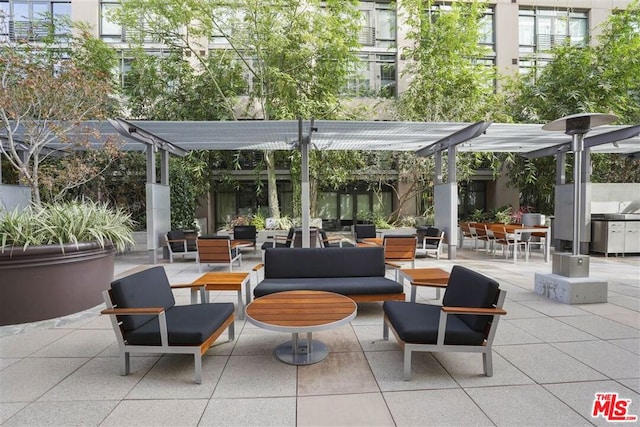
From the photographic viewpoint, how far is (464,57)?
1291 cm

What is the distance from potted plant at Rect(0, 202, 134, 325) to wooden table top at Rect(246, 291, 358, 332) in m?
2.71

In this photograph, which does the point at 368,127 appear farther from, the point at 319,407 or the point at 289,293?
the point at 319,407

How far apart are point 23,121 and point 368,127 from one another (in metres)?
5.93

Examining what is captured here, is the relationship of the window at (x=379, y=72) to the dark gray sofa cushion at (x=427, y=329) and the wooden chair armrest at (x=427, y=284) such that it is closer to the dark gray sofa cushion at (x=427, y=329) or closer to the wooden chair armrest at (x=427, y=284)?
the wooden chair armrest at (x=427, y=284)

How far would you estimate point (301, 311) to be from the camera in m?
2.89

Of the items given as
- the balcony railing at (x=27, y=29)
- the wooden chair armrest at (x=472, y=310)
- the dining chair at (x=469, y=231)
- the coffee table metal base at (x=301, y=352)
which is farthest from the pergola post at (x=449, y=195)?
the balcony railing at (x=27, y=29)

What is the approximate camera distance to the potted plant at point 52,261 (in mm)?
3828

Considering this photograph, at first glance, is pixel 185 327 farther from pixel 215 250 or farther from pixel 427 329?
pixel 215 250

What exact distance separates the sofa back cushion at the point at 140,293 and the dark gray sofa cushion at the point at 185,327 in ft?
0.30

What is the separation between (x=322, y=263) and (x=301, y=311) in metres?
1.51

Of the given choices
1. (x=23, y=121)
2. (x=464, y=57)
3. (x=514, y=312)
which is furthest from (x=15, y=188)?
(x=464, y=57)

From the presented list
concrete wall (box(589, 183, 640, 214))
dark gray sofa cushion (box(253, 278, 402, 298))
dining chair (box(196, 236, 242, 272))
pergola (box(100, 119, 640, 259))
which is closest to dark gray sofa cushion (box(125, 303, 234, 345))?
dark gray sofa cushion (box(253, 278, 402, 298))

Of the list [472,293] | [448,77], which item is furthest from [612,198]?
[472,293]

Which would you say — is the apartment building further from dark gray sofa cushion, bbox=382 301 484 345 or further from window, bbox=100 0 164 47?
dark gray sofa cushion, bbox=382 301 484 345
